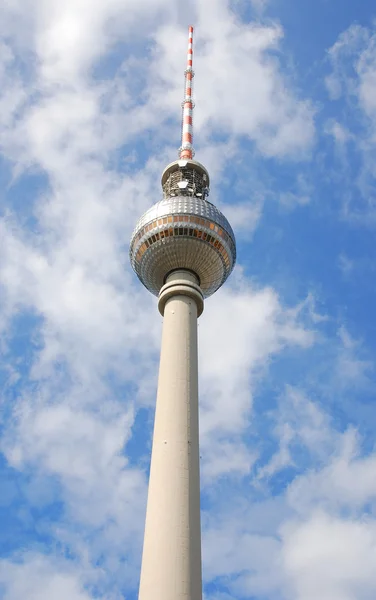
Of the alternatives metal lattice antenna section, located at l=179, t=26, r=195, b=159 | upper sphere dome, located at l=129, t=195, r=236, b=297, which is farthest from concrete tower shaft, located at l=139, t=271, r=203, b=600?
metal lattice antenna section, located at l=179, t=26, r=195, b=159

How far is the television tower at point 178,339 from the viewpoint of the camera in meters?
36.6

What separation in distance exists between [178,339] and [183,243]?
1035 centimetres

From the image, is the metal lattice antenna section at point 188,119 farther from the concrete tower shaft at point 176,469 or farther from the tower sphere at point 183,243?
the concrete tower shaft at point 176,469

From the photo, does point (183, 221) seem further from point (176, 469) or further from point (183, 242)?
point (176, 469)

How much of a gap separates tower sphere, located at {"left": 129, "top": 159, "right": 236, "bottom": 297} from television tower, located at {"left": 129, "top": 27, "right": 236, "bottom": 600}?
0.09m

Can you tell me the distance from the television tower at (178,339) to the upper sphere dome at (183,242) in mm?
87

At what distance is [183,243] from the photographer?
5431 cm

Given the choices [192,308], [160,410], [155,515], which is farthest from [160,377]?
[155,515]

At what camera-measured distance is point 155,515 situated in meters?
38.6

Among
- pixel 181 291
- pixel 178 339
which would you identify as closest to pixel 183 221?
pixel 181 291

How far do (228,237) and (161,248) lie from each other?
6374 millimetres

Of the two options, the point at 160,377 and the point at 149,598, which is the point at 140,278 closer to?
the point at 160,377

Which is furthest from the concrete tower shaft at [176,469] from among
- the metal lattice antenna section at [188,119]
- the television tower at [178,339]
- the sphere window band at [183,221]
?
the metal lattice antenna section at [188,119]

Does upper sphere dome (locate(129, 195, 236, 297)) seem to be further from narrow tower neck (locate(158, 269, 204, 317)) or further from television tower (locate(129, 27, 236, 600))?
narrow tower neck (locate(158, 269, 204, 317))
